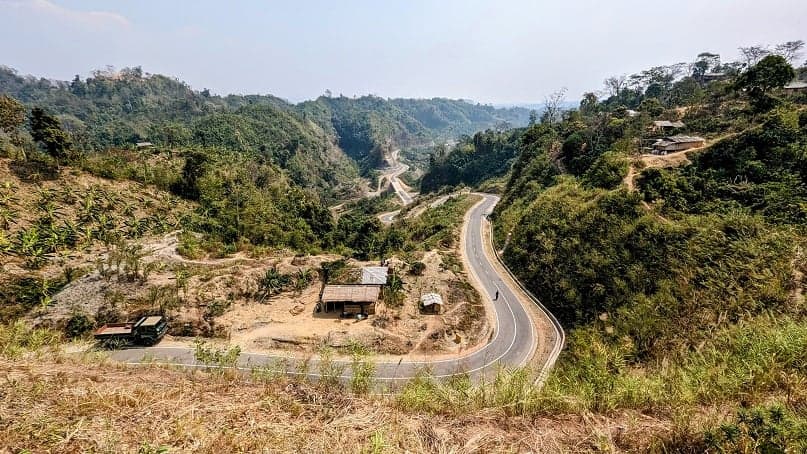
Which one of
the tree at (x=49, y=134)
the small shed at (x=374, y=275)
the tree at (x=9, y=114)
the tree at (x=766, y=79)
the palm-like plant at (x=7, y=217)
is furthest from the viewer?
the tree at (x=766, y=79)

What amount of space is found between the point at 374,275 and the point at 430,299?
627 cm

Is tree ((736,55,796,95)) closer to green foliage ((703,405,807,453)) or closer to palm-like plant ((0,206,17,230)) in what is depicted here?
green foliage ((703,405,807,453))

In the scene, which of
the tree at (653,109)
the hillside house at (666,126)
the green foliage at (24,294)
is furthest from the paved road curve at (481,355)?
the tree at (653,109)

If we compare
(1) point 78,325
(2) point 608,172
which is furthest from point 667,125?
(1) point 78,325

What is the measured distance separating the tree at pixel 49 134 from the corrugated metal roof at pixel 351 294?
32.6m

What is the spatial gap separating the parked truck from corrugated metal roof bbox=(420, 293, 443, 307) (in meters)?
19.8

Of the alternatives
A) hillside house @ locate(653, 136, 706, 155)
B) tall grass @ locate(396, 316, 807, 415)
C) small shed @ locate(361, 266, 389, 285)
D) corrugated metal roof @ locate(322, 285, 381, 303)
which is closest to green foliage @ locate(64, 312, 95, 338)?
corrugated metal roof @ locate(322, 285, 381, 303)

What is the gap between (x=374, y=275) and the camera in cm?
3067

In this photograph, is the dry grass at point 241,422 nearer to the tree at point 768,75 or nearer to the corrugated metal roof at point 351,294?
the corrugated metal roof at point 351,294

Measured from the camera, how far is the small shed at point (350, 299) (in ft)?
85.9

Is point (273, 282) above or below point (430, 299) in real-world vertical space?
above

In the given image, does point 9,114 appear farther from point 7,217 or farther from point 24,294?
point 24,294

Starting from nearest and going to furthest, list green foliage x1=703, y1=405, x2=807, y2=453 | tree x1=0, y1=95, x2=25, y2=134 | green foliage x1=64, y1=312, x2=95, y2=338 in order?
green foliage x1=703, y1=405, x2=807, y2=453 < green foliage x1=64, y1=312, x2=95, y2=338 < tree x1=0, y1=95, x2=25, y2=134

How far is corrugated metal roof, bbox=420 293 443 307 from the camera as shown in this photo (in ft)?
88.5
